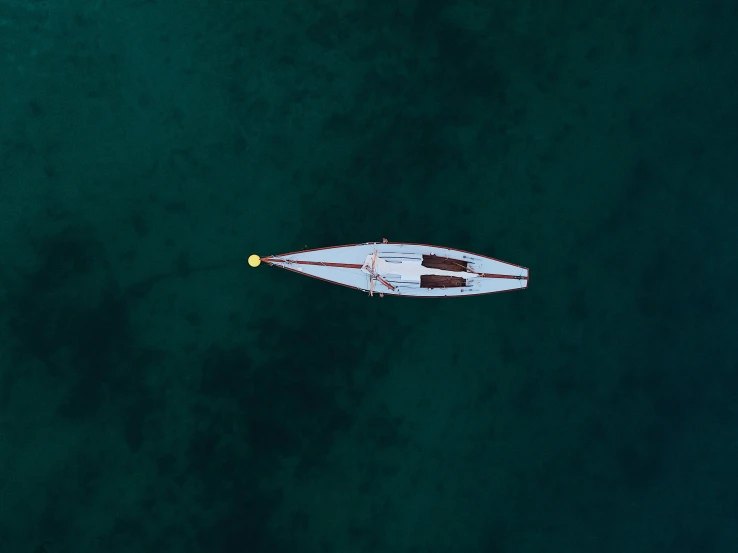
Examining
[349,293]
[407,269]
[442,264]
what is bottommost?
[349,293]

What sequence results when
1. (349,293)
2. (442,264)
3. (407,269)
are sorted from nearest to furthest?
(407,269)
(442,264)
(349,293)

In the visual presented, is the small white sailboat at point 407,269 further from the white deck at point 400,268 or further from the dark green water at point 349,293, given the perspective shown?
the dark green water at point 349,293

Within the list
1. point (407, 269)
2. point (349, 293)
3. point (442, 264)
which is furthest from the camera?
point (349, 293)

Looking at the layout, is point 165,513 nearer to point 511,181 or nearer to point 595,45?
point 511,181

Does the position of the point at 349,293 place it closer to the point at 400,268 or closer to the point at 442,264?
the point at 400,268

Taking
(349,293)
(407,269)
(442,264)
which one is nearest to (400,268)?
(407,269)

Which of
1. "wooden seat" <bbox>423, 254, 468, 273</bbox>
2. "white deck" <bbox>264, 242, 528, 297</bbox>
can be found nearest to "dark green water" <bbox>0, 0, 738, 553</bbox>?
"white deck" <bbox>264, 242, 528, 297</bbox>

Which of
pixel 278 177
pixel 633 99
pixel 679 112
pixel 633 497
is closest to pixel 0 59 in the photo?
Answer: pixel 278 177
